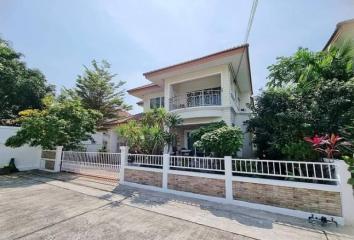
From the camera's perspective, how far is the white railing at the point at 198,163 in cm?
679

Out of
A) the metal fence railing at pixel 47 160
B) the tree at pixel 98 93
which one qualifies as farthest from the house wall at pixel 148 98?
the metal fence railing at pixel 47 160

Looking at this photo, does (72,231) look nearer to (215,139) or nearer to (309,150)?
(215,139)

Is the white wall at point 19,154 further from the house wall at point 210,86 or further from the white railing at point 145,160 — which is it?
the house wall at point 210,86

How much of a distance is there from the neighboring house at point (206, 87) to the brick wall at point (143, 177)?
358cm

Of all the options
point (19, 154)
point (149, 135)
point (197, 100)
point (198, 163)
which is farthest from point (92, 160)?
point (197, 100)

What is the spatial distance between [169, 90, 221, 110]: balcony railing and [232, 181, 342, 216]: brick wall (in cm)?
675

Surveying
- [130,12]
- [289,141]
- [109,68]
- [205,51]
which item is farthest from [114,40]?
[109,68]

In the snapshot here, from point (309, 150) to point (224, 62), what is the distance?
6.73m

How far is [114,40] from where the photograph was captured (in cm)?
1018

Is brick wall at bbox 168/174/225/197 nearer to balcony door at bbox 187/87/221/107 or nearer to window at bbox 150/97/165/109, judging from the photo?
→ balcony door at bbox 187/87/221/107

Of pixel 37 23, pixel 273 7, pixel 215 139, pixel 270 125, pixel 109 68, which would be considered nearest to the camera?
pixel 273 7

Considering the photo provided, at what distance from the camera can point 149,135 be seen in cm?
956

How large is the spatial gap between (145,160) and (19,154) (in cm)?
1160

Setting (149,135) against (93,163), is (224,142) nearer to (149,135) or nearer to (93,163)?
(149,135)
